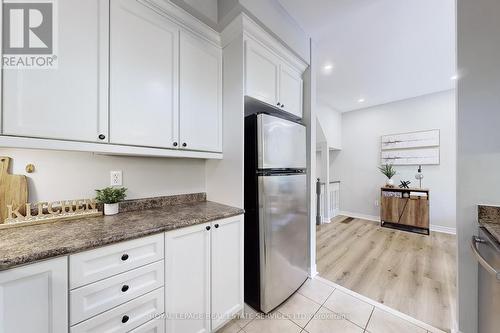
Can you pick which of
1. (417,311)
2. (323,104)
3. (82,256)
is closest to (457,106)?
(417,311)

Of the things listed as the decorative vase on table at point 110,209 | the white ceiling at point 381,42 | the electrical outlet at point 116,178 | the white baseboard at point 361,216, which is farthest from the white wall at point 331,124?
the decorative vase on table at point 110,209

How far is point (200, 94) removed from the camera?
60.6 inches

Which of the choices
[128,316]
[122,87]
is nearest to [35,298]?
[128,316]

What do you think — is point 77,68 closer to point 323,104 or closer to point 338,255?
point 338,255

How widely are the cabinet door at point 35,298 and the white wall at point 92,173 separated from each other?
638mm

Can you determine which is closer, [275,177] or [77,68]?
[77,68]

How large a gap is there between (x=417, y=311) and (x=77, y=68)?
119 inches

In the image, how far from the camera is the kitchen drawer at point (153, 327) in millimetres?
987

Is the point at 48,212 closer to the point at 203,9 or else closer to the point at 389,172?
the point at 203,9

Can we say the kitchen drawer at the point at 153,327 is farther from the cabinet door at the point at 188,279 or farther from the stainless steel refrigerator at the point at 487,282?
the stainless steel refrigerator at the point at 487,282

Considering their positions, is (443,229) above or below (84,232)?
below

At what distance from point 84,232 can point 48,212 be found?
0.43 meters

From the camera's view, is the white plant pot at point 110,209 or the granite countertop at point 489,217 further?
the white plant pot at point 110,209

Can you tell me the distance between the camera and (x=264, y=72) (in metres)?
1.68
